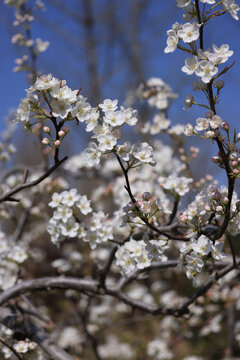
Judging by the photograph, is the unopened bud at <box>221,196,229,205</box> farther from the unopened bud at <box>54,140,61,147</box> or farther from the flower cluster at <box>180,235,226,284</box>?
the unopened bud at <box>54,140,61,147</box>

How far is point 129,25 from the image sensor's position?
31.9 ft

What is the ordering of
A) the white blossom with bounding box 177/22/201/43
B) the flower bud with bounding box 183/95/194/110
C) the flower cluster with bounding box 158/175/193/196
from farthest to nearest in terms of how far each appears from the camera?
the flower cluster with bounding box 158/175/193/196 < the flower bud with bounding box 183/95/194/110 < the white blossom with bounding box 177/22/201/43

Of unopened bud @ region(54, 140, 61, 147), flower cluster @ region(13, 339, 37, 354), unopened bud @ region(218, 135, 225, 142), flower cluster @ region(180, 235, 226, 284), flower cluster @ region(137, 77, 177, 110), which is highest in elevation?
flower cluster @ region(137, 77, 177, 110)

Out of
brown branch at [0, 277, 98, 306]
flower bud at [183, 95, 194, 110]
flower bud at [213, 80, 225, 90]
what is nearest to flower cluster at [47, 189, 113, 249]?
brown branch at [0, 277, 98, 306]

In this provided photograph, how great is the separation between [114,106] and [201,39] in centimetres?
43

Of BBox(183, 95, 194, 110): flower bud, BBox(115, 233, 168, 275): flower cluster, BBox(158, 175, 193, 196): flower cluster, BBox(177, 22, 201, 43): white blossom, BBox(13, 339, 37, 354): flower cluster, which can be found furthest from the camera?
BBox(158, 175, 193, 196): flower cluster

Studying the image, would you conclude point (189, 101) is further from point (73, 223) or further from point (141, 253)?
point (73, 223)

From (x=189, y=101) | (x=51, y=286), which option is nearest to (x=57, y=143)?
(x=189, y=101)

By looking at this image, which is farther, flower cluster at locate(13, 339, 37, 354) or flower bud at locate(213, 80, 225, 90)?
flower cluster at locate(13, 339, 37, 354)

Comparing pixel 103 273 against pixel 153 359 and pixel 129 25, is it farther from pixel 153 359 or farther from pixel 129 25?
pixel 129 25

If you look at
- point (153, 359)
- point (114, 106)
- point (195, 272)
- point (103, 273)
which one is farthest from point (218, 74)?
point (153, 359)

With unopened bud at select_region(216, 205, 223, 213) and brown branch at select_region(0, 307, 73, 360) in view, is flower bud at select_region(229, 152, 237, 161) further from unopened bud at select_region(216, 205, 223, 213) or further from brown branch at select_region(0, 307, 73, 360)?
brown branch at select_region(0, 307, 73, 360)

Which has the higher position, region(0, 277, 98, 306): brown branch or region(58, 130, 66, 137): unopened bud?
region(58, 130, 66, 137): unopened bud

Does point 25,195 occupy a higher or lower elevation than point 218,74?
higher
